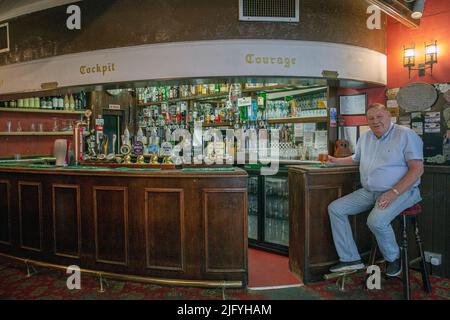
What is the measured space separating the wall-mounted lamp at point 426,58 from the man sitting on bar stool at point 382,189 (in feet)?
3.75

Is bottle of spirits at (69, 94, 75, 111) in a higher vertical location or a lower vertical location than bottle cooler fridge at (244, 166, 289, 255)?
higher

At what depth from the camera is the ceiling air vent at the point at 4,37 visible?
529 centimetres

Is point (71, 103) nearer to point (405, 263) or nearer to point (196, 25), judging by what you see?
point (196, 25)

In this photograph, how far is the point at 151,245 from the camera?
3693 millimetres

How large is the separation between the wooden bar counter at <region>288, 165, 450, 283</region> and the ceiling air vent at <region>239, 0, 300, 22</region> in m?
1.63

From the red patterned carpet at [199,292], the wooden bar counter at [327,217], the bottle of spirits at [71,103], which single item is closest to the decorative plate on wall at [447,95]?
the wooden bar counter at [327,217]

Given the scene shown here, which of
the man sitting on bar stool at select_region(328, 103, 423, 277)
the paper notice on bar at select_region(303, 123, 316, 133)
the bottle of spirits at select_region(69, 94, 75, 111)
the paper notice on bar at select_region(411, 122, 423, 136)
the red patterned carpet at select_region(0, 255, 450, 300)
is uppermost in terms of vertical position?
the bottle of spirits at select_region(69, 94, 75, 111)

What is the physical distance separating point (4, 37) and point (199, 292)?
4.55 m

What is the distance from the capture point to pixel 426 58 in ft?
13.7

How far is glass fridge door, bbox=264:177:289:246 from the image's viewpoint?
5129 mm

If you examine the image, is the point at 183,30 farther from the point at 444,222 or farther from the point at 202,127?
the point at 444,222

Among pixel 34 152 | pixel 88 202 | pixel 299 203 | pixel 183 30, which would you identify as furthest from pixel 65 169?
pixel 34 152

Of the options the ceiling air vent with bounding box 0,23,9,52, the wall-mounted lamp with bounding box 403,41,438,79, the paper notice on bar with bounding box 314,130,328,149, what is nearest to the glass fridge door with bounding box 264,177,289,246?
the paper notice on bar with bounding box 314,130,328,149

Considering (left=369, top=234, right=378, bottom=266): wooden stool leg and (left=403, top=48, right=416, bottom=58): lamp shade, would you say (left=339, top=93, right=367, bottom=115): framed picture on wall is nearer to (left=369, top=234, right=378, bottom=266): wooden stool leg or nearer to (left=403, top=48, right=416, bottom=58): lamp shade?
(left=403, top=48, right=416, bottom=58): lamp shade
